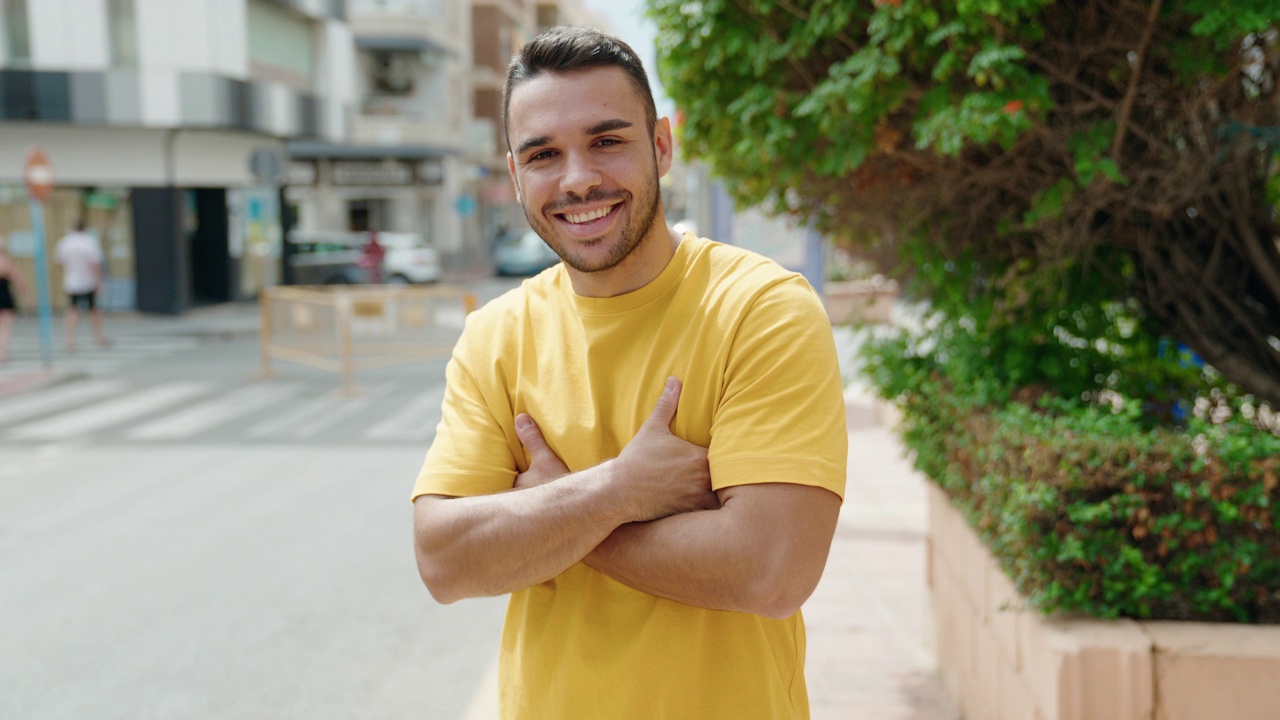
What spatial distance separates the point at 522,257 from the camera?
113ft

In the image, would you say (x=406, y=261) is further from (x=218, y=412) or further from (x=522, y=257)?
(x=218, y=412)

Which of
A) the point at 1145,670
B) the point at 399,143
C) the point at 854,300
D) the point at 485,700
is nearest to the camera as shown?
the point at 1145,670

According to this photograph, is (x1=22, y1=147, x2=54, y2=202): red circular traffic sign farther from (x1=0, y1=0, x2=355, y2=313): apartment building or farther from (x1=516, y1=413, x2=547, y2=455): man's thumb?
(x1=516, y1=413, x2=547, y2=455): man's thumb

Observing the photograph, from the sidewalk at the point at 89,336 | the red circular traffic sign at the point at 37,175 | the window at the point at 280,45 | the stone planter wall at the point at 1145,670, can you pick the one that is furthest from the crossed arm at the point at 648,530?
the window at the point at 280,45

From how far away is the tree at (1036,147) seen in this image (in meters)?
3.20

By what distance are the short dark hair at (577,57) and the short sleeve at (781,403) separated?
1.39ft

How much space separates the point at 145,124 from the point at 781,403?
2228 centimetres

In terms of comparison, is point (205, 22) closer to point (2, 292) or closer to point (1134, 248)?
point (2, 292)

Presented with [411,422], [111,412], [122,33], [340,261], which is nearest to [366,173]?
[340,261]

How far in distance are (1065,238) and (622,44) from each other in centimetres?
222

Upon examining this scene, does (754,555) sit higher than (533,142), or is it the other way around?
(533,142)

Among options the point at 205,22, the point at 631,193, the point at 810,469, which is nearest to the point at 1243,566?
the point at 810,469

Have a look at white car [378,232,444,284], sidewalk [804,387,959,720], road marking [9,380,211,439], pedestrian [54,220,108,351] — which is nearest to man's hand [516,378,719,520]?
sidewalk [804,387,959,720]

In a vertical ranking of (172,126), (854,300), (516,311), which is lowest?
(854,300)
